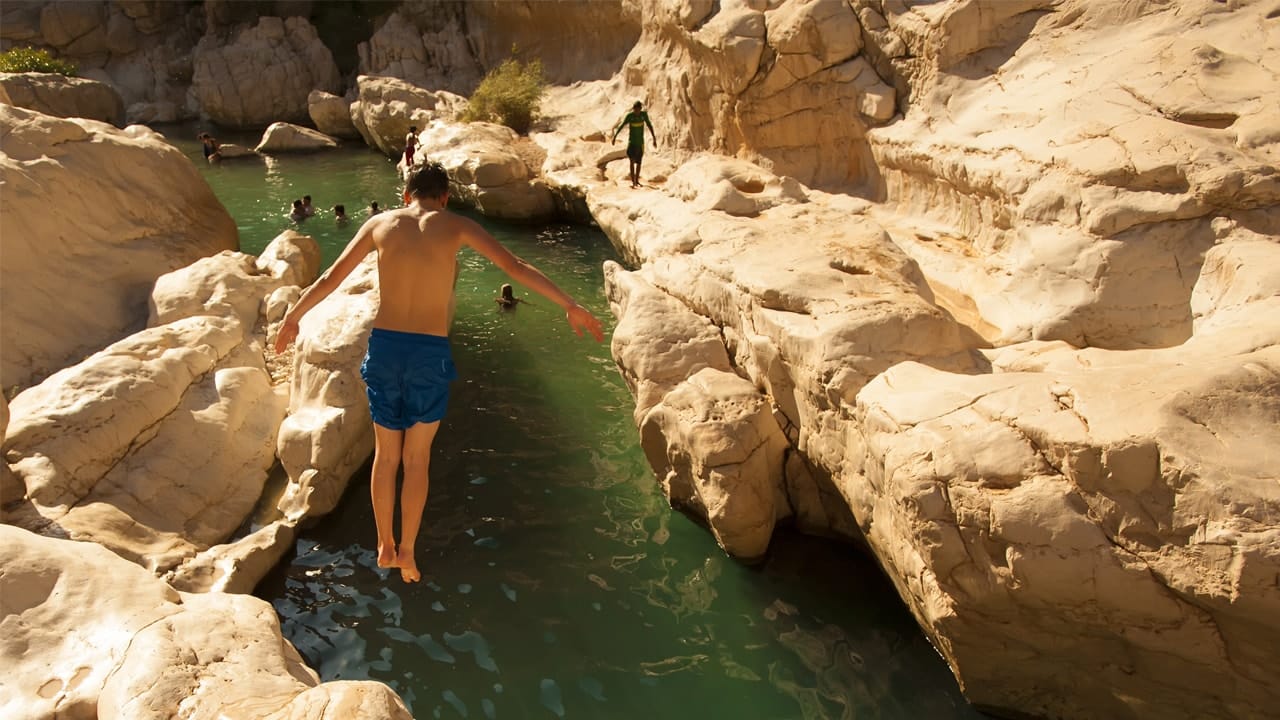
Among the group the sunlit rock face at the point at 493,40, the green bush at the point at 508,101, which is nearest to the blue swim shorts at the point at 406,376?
the green bush at the point at 508,101

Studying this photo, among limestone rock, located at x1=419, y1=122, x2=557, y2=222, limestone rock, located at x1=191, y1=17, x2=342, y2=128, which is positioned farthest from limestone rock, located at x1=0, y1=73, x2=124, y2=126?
limestone rock, located at x1=419, y1=122, x2=557, y2=222

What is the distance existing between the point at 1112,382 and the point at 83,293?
990 cm

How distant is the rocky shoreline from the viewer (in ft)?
14.9

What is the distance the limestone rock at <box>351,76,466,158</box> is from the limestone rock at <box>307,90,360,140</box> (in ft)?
7.31

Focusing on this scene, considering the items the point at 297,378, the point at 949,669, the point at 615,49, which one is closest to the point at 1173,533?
the point at 949,669

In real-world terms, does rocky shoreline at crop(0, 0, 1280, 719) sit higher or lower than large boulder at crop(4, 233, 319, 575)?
higher

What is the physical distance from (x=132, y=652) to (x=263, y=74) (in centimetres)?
2786

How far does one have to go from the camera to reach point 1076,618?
4.83 meters

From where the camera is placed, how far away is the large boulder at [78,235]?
901 cm

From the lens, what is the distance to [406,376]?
4848 mm

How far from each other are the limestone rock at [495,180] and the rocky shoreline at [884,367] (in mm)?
4378

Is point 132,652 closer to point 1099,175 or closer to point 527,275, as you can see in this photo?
point 527,275

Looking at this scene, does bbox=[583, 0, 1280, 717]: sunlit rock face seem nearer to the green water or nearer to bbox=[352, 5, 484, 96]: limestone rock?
the green water

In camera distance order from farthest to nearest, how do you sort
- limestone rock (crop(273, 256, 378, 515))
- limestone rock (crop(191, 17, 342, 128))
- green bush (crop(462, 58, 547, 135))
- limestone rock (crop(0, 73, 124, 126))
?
1. limestone rock (crop(191, 17, 342, 128))
2. limestone rock (crop(0, 73, 124, 126))
3. green bush (crop(462, 58, 547, 135))
4. limestone rock (crop(273, 256, 378, 515))
